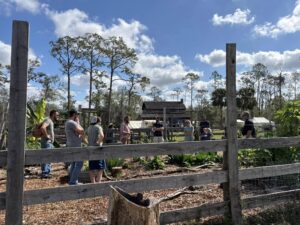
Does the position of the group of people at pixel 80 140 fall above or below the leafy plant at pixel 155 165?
above

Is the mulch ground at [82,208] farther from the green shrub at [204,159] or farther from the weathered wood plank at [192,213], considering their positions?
the green shrub at [204,159]

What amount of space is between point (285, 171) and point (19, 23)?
175 inches

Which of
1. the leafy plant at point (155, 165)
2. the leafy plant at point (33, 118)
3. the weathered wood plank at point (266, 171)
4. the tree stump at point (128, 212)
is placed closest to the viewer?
the tree stump at point (128, 212)

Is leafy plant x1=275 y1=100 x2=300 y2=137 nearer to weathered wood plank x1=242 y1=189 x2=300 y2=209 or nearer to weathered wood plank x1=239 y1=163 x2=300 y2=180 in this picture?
weathered wood plank x1=239 y1=163 x2=300 y2=180

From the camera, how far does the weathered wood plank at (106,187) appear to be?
4.10 metres

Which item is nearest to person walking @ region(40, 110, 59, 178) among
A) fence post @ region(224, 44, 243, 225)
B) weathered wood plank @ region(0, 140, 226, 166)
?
weathered wood plank @ region(0, 140, 226, 166)

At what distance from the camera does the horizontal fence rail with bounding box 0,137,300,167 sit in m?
4.11

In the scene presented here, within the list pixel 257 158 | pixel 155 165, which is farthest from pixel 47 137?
pixel 257 158

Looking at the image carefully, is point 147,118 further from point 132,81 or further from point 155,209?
point 155,209

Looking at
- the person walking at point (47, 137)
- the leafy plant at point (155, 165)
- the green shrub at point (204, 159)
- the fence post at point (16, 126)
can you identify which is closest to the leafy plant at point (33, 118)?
the person walking at point (47, 137)

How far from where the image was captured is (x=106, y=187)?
4449 millimetres

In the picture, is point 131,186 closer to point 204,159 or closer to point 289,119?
point 289,119

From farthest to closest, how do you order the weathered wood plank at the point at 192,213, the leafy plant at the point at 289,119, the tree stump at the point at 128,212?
the leafy plant at the point at 289,119
the weathered wood plank at the point at 192,213
the tree stump at the point at 128,212

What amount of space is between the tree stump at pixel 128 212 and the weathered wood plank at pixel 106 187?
121cm
